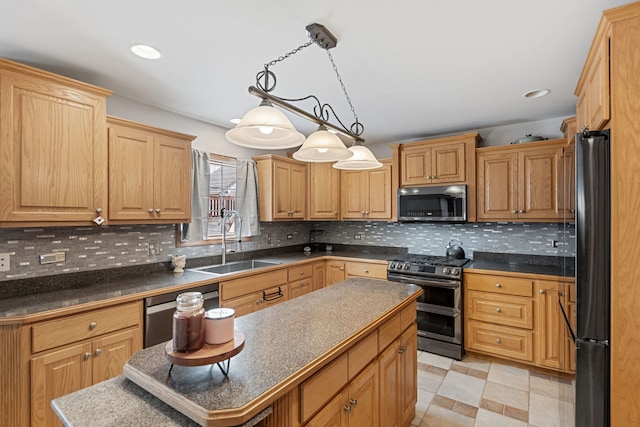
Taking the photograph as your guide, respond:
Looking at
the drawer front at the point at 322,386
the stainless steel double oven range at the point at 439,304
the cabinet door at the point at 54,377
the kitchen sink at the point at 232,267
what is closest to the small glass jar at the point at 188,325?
the drawer front at the point at 322,386

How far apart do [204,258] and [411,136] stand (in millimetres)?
2990

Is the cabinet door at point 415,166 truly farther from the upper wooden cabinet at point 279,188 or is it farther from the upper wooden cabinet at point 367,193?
the upper wooden cabinet at point 279,188

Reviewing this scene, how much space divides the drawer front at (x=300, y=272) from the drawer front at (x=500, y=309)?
1791 millimetres

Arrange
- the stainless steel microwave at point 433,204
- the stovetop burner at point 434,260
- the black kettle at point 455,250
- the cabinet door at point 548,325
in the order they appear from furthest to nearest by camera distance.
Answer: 1. the black kettle at point 455,250
2. the stainless steel microwave at point 433,204
3. the stovetop burner at point 434,260
4. the cabinet door at point 548,325

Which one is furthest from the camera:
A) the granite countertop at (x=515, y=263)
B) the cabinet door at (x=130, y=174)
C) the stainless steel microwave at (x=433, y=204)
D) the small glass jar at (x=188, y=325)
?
the stainless steel microwave at (x=433, y=204)

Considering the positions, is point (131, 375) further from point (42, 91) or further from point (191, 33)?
point (42, 91)

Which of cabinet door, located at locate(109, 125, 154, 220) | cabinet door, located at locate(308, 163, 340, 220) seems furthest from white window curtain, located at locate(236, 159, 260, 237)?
cabinet door, located at locate(109, 125, 154, 220)

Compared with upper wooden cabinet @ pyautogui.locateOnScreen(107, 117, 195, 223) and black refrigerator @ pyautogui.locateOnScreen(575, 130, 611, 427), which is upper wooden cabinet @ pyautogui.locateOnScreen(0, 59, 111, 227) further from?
black refrigerator @ pyautogui.locateOnScreen(575, 130, 611, 427)

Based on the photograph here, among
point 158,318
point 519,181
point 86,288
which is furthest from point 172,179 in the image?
point 519,181

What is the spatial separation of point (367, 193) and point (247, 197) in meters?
1.60

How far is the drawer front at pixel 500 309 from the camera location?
2.93 m

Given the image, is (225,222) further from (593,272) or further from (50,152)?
(593,272)

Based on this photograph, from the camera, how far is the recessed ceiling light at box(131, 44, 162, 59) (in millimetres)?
1920

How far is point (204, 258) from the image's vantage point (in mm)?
3346
